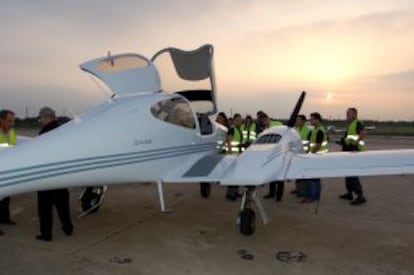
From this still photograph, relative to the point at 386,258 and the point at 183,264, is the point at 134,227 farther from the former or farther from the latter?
the point at 386,258

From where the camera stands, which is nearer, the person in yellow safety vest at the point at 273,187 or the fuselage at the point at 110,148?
the fuselage at the point at 110,148

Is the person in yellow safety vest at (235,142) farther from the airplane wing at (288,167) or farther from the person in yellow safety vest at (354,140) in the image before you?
the person in yellow safety vest at (354,140)

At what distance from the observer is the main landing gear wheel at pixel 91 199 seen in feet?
26.8

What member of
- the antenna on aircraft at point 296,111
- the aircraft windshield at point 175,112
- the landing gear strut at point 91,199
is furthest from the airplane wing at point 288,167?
the landing gear strut at point 91,199

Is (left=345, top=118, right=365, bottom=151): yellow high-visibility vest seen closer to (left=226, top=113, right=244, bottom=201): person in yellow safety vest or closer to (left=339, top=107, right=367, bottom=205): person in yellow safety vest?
(left=339, top=107, right=367, bottom=205): person in yellow safety vest

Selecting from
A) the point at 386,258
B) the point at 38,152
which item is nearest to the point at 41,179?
the point at 38,152

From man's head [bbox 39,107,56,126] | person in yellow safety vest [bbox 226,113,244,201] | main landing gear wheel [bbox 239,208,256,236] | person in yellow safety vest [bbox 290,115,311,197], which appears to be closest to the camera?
main landing gear wheel [bbox 239,208,256,236]

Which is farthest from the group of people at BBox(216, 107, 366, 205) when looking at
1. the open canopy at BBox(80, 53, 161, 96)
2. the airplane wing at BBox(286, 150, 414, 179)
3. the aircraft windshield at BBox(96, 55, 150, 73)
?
the aircraft windshield at BBox(96, 55, 150, 73)

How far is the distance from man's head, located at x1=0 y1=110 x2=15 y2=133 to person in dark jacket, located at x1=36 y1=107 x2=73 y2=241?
981 mm

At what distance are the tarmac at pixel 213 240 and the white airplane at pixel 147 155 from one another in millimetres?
668

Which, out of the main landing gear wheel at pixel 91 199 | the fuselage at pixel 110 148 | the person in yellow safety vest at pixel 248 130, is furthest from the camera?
the person in yellow safety vest at pixel 248 130

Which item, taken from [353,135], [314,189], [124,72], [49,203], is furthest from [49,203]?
[353,135]

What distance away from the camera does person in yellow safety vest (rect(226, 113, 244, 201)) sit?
9.64 metres

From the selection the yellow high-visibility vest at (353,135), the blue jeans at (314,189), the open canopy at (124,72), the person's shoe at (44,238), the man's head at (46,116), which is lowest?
the person's shoe at (44,238)
